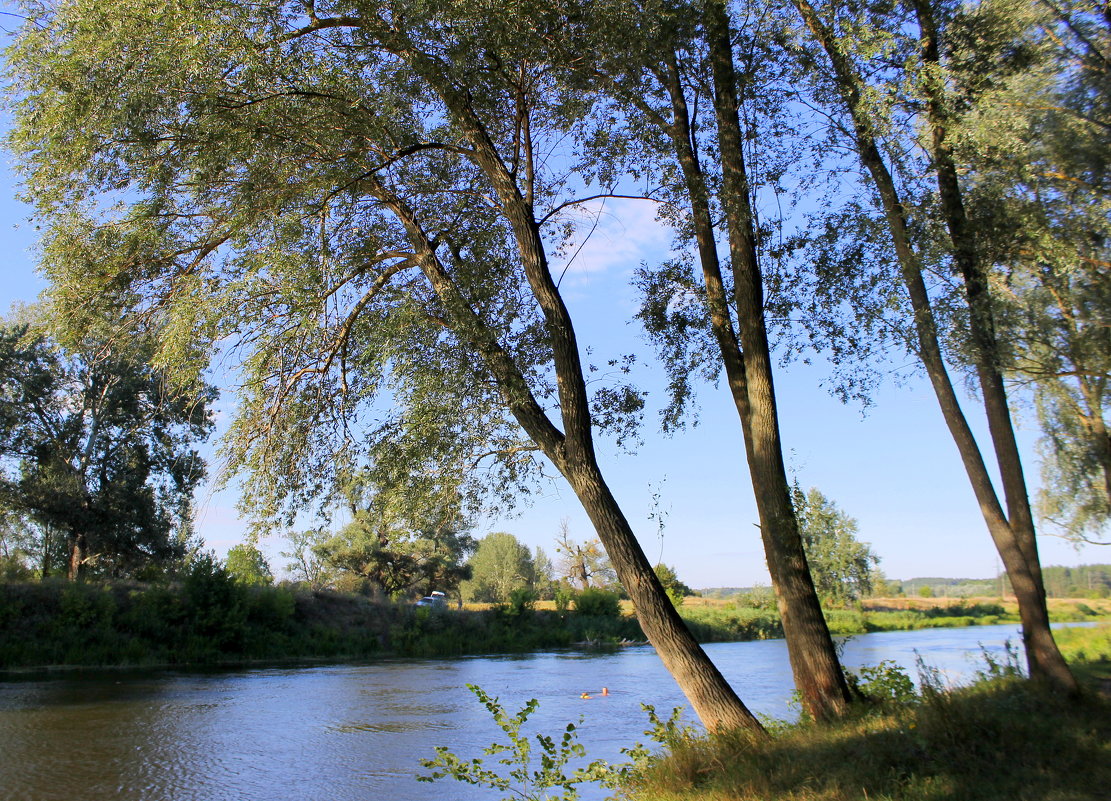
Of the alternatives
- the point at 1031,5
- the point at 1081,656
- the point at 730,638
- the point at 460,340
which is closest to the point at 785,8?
the point at 1031,5

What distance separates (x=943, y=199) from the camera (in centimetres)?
759

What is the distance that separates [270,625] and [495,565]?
4102 centimetres

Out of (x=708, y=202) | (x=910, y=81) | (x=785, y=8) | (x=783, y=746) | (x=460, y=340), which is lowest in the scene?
(x=783, y=746)

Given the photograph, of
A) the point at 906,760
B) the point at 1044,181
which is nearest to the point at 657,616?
the point at 906,760

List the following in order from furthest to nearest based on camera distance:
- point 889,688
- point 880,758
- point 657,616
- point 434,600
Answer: point 434,600, point 889,688, point 657,616, point 880,758

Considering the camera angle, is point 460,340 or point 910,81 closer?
point 460,340

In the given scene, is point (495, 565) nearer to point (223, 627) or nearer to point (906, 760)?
point (223, 627)

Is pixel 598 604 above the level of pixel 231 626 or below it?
below

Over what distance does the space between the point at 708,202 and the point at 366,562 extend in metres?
35.9

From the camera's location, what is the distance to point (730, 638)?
35750 mm

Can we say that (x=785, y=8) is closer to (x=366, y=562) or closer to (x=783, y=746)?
(x=783, y=746)

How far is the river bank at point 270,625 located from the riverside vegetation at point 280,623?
0.04 meters

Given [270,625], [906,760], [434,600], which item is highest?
[906,760]

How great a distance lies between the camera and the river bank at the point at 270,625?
22.1 metres
